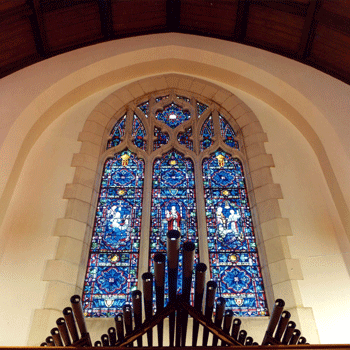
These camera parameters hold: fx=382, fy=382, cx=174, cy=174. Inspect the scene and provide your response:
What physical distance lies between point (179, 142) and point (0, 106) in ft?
8.81

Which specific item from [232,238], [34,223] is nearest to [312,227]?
[232,238]

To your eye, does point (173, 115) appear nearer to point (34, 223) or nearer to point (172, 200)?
point (172, 200)

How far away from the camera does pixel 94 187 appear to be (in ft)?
17.3

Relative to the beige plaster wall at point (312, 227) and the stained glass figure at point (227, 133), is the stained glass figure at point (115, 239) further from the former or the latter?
the beige plaster wall at point (312, 227)

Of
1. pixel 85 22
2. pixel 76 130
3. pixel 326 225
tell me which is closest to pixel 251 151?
pixel 326 225

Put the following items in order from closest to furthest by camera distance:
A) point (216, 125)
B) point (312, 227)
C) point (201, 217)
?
1. point (312, 227)
2. point (201, 217)
3. point (216, 125)

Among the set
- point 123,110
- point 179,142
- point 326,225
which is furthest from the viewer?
point 123,110

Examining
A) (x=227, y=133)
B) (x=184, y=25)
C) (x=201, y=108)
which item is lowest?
(x=227, y=133)

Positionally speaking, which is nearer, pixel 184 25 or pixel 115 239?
pixel 115 239

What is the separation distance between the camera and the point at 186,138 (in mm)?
6211

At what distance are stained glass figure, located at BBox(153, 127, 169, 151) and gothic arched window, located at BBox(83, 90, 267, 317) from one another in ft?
0.05

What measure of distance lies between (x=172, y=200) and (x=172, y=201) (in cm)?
2

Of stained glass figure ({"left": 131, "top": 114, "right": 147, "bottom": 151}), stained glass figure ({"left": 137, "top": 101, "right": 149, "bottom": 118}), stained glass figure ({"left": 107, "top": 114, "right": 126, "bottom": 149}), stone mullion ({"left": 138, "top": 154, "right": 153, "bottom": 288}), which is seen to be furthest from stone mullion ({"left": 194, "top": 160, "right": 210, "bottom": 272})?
stained glass figure ({"left": 137, "top": 101, "right": 149, "bottom": 118})

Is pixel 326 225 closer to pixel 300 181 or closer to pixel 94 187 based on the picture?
pixel 300 181
